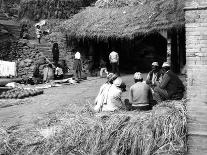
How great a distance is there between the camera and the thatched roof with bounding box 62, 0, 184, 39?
1770cm

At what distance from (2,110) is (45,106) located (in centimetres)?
124

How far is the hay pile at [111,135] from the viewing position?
20.1 ft

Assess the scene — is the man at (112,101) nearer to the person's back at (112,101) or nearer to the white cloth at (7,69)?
the person's back at (112,101)

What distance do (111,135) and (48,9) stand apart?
1911 cm

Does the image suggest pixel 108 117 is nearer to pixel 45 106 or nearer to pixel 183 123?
pixel 183 123

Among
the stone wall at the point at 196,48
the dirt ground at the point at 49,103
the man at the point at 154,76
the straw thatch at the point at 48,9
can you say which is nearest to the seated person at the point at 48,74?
the dirt ground at the point at 49,103

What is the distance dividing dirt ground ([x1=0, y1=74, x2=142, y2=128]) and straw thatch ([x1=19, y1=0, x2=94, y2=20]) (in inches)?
366

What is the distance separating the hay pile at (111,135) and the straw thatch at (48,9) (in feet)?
59.6

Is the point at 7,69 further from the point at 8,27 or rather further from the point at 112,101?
the point at 112,101

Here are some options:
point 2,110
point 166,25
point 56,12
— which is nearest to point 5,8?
point 56,12

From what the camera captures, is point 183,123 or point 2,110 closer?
point 183,123

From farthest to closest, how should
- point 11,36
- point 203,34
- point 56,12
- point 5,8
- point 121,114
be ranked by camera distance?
point 5,8, point 56,12, point 11,36, point 121,114, point 203,34

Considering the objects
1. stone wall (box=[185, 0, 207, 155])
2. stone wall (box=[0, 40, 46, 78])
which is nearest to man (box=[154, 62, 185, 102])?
stone wall (box=[185, 0, 207, 155])

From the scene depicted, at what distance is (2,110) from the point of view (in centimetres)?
1075
